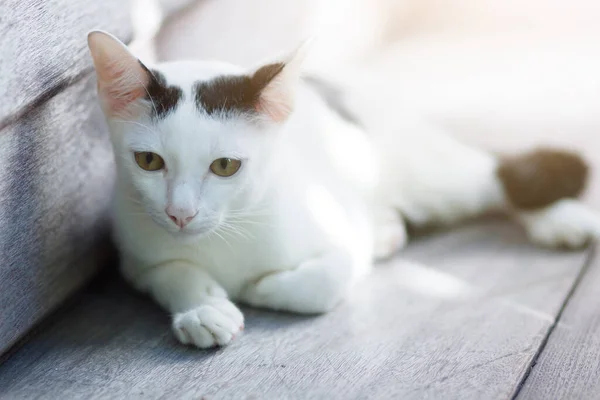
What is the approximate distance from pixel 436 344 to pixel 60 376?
70cm

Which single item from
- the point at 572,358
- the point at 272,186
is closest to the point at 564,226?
the point at 572,358

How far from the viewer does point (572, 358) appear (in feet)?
4.48

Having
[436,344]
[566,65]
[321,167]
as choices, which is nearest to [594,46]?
[566,65]

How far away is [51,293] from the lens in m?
1.54

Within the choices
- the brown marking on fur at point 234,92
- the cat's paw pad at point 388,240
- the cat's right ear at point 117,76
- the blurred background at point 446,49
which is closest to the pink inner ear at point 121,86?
the cat's right ear at point 117,76

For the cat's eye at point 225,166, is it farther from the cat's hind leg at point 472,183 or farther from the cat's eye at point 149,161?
the cat's hind leg at point 472,183

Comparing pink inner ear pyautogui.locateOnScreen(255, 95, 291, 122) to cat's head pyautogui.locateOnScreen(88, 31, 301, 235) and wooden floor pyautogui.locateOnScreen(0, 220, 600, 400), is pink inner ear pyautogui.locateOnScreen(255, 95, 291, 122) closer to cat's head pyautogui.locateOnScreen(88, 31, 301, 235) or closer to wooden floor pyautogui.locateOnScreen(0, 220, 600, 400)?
cat's head pyautogui.locateOnScreen(88, 31, 301, 235)

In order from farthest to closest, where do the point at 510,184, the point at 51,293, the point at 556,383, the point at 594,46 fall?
the point at 594,46 < the point at 510,184 < the point at 51,293 < the point at 556,383

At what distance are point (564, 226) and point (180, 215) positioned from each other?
1014 millimetres

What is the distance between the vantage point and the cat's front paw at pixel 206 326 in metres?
1.38

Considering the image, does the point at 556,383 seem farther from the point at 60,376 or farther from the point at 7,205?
the point at 7,205

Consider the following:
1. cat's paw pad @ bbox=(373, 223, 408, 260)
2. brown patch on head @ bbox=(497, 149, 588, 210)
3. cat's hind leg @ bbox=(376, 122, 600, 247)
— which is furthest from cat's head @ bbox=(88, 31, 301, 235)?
brown patch on head @ bbox=(497, 149, 588, 210)

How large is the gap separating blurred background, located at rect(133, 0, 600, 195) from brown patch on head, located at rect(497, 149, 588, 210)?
0.69 ft

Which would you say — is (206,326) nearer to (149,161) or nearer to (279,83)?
(149,161)
